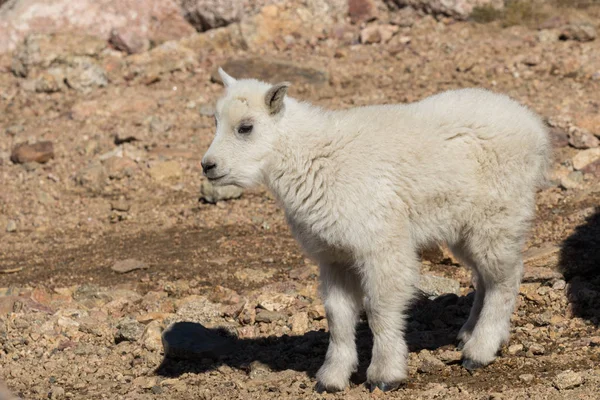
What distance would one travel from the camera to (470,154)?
7.43 metres

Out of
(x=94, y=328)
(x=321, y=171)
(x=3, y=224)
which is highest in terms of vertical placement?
(x=321, y=171)

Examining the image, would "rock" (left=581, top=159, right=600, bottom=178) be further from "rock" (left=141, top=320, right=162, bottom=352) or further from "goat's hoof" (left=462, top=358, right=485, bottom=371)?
"rock" (left=141, top=320, right=162, bottom=352)

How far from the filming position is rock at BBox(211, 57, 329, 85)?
16344 mm

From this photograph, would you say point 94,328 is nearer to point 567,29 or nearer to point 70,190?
point 70,190

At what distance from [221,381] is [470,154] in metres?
2.93

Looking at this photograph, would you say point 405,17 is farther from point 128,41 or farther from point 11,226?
point 11,226

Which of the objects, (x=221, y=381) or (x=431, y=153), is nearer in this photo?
(x=431, y=153)

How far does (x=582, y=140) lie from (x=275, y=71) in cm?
589

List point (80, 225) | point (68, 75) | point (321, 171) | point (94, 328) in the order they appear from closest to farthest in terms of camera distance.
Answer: point (321, 171) → point (94, 328) → point (80, 225) → point (68, 75)

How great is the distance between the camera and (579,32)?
53.1 feet

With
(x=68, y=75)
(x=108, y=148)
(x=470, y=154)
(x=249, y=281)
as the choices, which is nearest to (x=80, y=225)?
(x=108, y=148)

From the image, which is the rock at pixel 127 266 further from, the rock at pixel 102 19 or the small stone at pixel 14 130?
the rock at pixel 102 19

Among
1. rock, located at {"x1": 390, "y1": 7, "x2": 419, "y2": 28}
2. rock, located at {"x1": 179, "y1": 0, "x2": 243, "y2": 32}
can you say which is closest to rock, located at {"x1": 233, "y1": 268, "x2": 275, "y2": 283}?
rock, located at {"x1": 390, "y1": 7, "x2": 419, "y2": 28}

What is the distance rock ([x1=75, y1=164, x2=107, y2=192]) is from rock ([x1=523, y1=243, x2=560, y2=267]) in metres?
7.19
